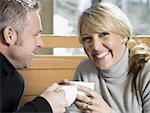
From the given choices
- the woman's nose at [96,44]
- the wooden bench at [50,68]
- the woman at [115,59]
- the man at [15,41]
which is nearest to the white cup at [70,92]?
the man at [15,41]

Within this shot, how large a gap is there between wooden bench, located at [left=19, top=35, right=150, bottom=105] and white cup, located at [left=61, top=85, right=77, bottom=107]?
577mm

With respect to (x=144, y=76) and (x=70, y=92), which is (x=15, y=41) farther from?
(x=144, y=76)

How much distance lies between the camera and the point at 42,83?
5.69ft

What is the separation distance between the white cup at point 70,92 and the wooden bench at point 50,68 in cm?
58

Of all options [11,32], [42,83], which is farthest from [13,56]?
[42,83]

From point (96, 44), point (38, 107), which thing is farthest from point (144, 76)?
point (38, 107)

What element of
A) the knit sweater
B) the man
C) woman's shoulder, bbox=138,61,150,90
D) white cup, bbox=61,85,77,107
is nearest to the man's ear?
the man

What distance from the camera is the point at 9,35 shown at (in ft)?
3.75

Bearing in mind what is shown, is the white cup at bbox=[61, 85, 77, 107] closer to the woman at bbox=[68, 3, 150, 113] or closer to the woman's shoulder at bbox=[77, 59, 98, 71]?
the woman at bbox=[68, 3, 150, 113]

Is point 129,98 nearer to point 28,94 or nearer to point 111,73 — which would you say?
point 111,73

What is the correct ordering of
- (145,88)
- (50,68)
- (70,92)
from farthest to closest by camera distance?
(50,68) < (145,88) < (70,92)

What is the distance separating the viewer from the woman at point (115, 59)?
1.30 metres

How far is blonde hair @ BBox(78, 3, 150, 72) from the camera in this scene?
50.9 inches

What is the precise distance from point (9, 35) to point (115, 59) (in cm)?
44
